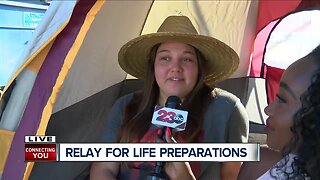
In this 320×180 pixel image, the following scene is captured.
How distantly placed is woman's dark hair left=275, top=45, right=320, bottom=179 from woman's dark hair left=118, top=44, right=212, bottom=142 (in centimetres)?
76

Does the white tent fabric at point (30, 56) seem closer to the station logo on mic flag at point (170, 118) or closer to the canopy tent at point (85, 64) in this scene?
the canopy tent at point (85, 64)

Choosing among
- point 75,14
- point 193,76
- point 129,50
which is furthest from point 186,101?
point 75,14

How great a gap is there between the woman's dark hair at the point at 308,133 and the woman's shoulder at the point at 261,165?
242 millimetres

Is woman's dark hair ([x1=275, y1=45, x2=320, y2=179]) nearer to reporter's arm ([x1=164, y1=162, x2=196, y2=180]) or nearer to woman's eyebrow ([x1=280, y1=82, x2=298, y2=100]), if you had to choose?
woman's eyebrow ([x1=280, y1=82, x2=298, y2=100])

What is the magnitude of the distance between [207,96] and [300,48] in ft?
2.55

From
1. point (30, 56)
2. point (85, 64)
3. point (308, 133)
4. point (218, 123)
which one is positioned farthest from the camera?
point (85, 64)

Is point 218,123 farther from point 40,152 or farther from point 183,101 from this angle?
point 40,152

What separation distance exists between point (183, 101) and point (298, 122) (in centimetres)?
80

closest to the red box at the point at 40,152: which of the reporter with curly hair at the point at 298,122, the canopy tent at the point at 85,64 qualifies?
the canopy tent at the point at 85,64

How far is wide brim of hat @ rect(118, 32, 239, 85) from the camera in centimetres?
171

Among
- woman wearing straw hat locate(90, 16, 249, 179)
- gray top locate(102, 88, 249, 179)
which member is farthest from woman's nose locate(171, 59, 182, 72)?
gray top locate(102, 88, 249, 179)

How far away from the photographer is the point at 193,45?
172 cm

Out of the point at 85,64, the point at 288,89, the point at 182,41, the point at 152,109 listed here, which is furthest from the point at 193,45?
the point at 288,89

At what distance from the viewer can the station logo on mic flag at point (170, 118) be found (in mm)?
1275
